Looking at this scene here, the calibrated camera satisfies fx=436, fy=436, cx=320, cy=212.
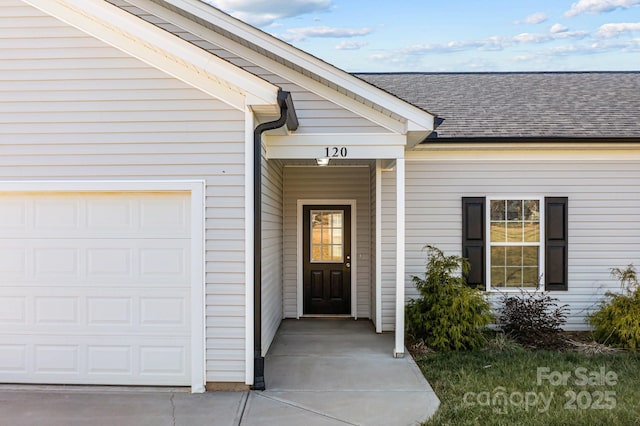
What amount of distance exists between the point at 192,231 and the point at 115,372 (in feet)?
5.79

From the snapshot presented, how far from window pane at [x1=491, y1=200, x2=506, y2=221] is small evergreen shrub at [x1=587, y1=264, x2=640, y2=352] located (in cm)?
194

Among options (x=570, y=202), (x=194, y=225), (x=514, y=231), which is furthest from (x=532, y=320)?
(x=194, y=225)

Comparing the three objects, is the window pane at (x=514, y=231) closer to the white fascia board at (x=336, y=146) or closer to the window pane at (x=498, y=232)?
the window pane at (x=498, y=232)

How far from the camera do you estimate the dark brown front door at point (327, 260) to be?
849 cm

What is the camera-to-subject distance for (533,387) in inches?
185

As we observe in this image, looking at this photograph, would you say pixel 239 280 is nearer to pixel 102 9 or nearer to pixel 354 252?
pixel 102 9

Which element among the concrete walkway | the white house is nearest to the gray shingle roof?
the white house

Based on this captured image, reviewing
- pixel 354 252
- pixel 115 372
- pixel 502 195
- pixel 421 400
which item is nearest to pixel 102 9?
pixel 115 372

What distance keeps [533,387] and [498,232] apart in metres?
3.25

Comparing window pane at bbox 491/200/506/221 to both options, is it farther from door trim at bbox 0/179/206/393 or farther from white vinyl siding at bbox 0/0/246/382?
door trim at bbox 0/179/206/393

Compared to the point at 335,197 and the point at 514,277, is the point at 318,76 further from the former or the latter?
the point at 514,277

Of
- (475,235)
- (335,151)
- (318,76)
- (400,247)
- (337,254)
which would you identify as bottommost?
(337,254)

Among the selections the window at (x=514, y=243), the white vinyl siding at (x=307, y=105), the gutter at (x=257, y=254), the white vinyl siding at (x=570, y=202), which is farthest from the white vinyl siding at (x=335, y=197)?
the gutter at (x=257, y=254)

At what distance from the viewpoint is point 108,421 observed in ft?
12.9
